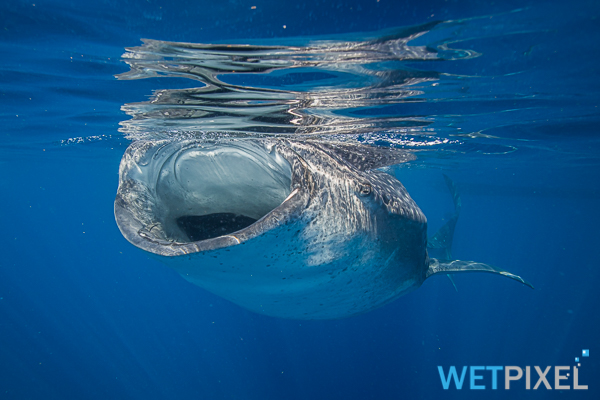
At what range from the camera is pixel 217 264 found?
211cm

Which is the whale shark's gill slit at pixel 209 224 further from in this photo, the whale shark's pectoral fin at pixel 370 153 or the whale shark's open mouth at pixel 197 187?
Result: the whale shark's pectoral fin at pixel 370 153

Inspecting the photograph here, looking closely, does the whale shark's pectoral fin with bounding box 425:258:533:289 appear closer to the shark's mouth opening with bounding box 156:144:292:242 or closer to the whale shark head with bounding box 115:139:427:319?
the whale shark head with bounding box 115:139:427:319

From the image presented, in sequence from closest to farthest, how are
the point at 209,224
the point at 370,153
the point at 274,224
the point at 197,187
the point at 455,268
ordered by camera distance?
the point at 274,224
the point at 197,187
the point at 209,224
the point at 455,268
the point at 370,153

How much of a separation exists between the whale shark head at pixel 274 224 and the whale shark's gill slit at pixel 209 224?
0.04 feet

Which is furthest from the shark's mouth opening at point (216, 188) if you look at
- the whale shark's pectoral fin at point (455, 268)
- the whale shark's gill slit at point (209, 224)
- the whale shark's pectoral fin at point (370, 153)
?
the whale shark's pectoral fin at point (370, 153)

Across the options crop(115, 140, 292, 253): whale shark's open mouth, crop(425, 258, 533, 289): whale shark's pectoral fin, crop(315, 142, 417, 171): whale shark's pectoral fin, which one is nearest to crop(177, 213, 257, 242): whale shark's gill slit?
crop(115, 140, 292, 253): whale shark's open mouth

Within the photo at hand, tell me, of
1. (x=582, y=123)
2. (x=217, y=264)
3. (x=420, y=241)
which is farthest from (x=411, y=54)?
(x=582, y=123)

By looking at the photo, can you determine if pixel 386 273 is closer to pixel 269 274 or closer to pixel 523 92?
pixel 269 274

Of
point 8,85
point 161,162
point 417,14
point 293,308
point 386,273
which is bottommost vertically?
point 293,308

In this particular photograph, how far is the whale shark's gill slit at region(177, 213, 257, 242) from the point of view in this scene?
11.1 feet

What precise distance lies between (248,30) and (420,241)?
328 centimetres

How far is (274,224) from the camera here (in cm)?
193

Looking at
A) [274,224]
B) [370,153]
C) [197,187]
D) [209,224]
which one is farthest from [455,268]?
[370,153]

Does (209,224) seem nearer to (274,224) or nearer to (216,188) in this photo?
(216,188)
